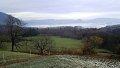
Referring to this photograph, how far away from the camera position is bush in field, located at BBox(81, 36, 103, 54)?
248ft

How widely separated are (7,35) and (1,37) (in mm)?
1744

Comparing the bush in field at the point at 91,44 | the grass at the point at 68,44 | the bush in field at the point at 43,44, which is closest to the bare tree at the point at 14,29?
the bush in field at the point at 43,44

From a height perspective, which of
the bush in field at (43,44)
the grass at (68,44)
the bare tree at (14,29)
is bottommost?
the grass at (68,44)

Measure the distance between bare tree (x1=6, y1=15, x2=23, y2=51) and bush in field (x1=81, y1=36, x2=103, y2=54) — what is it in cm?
1823

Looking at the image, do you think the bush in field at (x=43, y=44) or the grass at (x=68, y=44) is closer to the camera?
the bush in field at (x=43, y=44)

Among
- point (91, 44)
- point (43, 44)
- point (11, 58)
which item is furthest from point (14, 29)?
point (11, 58)

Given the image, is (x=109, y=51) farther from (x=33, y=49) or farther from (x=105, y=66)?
(x=105, y=66)

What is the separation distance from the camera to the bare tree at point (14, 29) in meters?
70.7

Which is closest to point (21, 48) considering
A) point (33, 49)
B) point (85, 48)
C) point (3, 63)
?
point (33, 49)

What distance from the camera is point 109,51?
79.2 meters

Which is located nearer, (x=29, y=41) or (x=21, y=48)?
(x=21, y=48)

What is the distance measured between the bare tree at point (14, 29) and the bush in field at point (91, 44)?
18.2m

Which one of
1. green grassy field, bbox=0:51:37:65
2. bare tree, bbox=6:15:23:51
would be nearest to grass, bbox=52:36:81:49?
bare tree, bbox=6:15:23:51

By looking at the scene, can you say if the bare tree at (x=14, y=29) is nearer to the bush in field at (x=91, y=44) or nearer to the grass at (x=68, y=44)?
the bush in field at (x=91, y=44)
